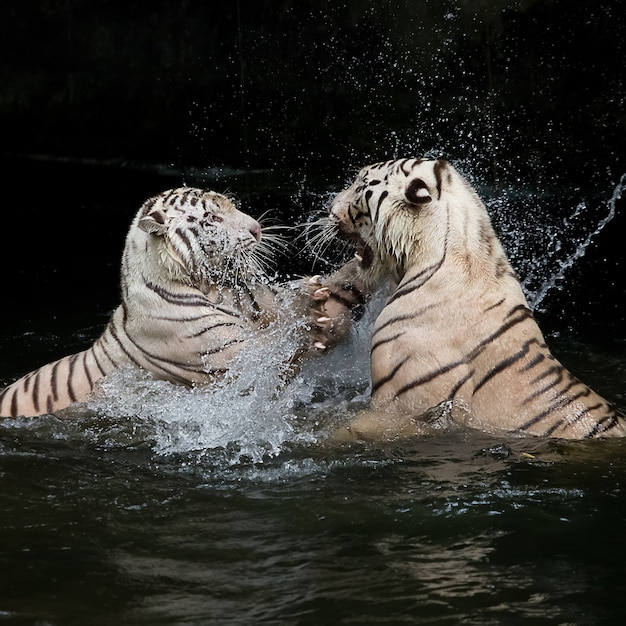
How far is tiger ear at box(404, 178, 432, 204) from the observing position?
123 inches

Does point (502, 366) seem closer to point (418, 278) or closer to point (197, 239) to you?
→ point (418, 278)

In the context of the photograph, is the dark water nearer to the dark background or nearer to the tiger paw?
the tiger paw

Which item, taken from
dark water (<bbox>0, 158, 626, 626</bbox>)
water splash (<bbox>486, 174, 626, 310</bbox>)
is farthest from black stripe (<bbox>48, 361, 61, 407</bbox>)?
water splash (<bbox>486, 174, 626, 310</bbox>)

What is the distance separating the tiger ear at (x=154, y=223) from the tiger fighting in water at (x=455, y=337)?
76 cm

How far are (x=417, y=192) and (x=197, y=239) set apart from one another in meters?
0.82

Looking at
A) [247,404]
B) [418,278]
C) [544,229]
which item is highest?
[544,229]

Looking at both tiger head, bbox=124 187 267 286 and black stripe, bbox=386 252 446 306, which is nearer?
black stripe, bbox=386 252 446 306

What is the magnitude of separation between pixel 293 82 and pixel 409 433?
4847mm

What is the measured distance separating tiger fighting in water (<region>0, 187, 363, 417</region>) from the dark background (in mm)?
1714

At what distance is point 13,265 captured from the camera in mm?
6352

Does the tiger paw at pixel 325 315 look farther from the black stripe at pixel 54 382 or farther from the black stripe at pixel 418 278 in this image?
the black stripe at pixel 54 382

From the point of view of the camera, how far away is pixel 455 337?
3014mm

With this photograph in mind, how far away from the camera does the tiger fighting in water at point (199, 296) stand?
3.46 meters

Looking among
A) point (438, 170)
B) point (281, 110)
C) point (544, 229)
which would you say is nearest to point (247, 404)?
point (438, 170)
